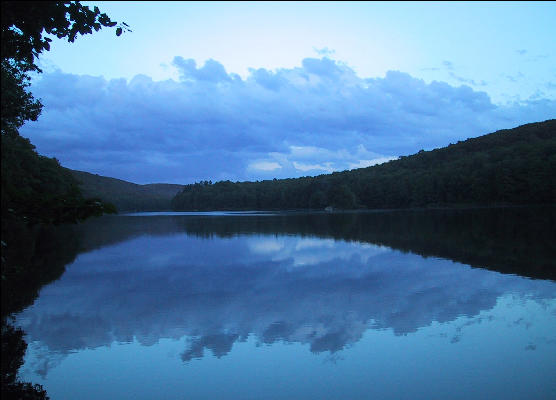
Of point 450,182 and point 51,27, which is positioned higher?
point 450,182

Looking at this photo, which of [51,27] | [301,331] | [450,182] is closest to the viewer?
[51,27]

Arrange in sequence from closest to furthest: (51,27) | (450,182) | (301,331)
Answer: (51,27), (301,331), (450,182)

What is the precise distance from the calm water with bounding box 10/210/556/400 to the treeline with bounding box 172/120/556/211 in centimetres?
7098

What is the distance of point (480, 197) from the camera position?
90.9 m

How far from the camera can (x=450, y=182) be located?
9725 cm

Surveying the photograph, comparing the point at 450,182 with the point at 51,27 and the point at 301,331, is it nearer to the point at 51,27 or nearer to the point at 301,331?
the point at 301,331

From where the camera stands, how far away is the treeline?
277 feet

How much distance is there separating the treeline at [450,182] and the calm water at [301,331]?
71.0 metres

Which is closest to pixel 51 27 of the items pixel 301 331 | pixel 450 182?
pixel 301 331

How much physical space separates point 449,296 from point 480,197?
83958 millimetres

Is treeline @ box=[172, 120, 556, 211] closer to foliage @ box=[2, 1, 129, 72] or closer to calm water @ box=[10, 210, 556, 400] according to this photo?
calm water @ box=[10, 210, 556, 400]

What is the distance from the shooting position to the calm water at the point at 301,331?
773 centimetres

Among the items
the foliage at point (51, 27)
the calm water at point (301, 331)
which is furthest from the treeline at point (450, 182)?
the foliage at point (51, 27)

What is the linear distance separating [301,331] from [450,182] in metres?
93.2
